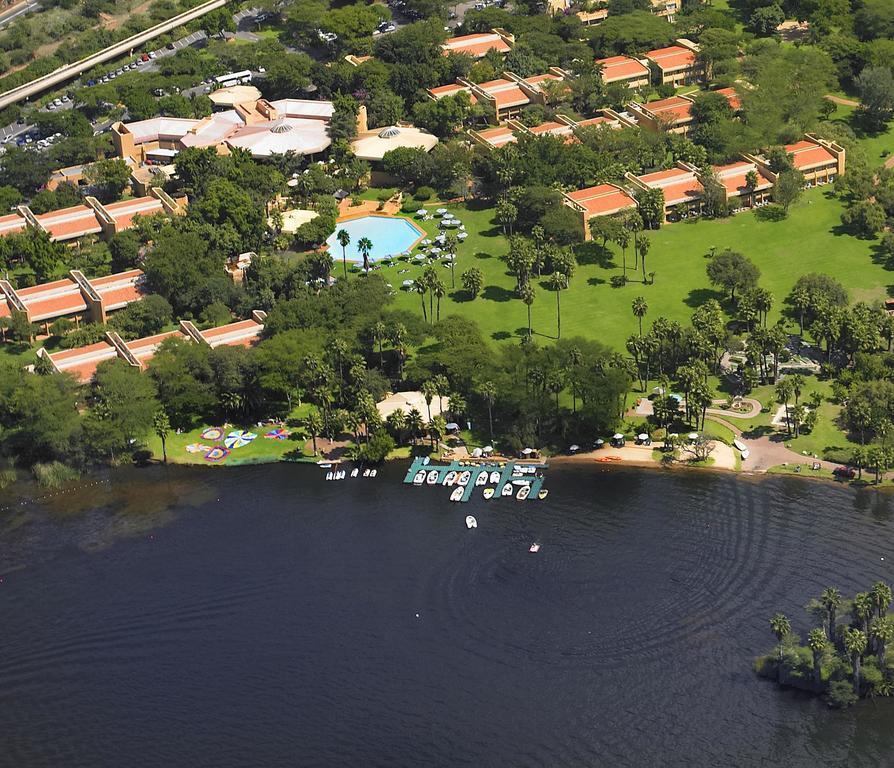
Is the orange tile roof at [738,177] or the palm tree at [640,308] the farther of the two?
the orange tile roof at [738,177]

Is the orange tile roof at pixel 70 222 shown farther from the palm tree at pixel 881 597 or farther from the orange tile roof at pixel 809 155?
the palm tree at pixel 881 597

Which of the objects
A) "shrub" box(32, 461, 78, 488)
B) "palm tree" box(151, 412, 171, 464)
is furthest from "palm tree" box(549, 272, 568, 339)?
"shrub" box(32, 461, 78, 488)

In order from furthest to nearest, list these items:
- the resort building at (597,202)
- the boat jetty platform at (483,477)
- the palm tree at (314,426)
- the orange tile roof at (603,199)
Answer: the orange tile roof at (603,199) < the resort building at (597,202) < the palm tree at (314,426) < the boat jetty platform at (483,477)

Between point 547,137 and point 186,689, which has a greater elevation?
point 547,137

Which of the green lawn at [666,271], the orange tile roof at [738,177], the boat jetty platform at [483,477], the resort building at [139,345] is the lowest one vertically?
the boat jetty platform at [483,477]

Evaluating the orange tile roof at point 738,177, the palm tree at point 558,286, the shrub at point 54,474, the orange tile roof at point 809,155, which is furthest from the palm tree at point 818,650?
the orange tile roof at point 809,155

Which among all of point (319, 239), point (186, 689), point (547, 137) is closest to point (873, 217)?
point (547, 137)

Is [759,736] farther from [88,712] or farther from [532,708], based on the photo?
[88,712]
